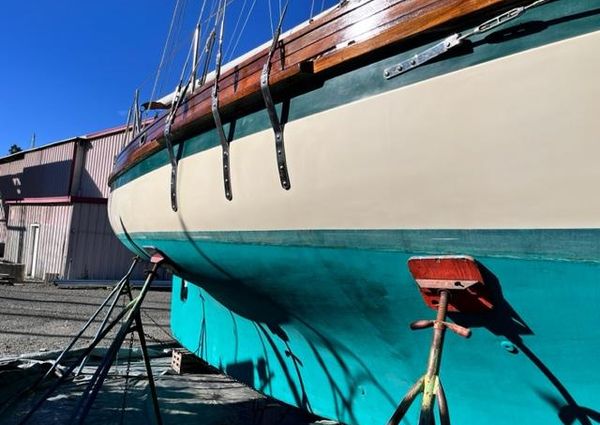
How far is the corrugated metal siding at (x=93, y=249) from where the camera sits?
16234 mm

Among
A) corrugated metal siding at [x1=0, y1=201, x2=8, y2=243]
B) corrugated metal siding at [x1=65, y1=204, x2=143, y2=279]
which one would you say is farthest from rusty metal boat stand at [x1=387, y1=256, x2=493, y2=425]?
corrugated metal siding at [x1=0, y1=201, x2=8, y2=243]

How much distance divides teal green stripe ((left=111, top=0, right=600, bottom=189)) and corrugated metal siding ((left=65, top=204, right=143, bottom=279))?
15550mm

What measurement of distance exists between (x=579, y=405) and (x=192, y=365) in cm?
456

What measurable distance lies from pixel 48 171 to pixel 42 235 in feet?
16.0

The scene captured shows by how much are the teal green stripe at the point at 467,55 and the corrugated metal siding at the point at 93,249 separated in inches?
612

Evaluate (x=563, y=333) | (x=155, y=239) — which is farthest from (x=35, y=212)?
(x=563, y=333)

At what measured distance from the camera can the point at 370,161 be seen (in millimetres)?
1731

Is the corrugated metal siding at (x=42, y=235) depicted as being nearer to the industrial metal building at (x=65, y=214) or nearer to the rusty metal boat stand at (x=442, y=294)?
the industrial metal building at (x=65, y=214)

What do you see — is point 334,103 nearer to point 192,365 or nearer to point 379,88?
point 379,88

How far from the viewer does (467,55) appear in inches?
59.9

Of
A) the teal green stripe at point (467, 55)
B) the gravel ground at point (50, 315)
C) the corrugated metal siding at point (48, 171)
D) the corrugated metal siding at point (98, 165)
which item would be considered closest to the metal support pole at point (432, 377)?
the teal green stripe at point (467, 55)

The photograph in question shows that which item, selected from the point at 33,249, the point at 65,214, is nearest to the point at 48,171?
the point at 33,249

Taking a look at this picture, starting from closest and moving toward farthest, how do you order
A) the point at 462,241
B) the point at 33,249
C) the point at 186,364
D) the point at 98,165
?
the point at 462,241, the point at 186,364, the point at 33,249, the point at 98,165

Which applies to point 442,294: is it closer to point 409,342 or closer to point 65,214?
point 409,342
